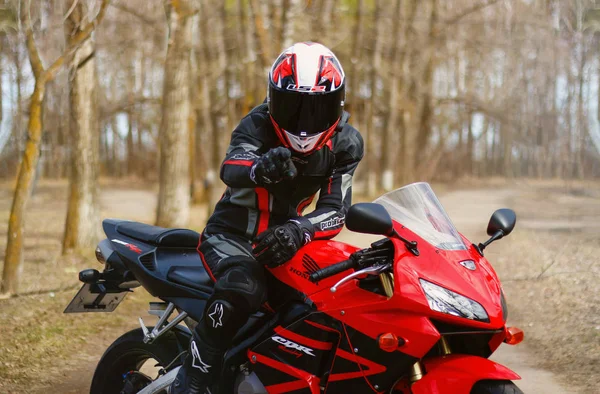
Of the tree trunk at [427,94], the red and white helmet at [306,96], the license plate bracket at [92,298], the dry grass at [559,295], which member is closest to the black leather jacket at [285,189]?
the red and white helmet at [306,96]

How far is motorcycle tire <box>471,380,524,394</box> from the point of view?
3264 millimetres

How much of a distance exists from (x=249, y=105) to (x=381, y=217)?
15.5m

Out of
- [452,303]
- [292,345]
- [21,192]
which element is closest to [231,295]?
[292,345]

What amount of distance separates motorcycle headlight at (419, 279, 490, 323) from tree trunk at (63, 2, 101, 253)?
392 inches

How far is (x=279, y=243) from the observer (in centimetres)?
375

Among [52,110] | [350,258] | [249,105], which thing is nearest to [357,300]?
[350,258]

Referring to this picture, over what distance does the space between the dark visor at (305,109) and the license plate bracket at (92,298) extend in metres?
1.72

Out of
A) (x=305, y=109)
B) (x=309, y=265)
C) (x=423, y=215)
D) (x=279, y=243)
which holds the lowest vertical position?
(x=309, y=265)

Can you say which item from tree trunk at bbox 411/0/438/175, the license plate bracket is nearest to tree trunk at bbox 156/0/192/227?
the license plate bracket

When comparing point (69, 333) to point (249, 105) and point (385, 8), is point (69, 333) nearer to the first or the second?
point (249, 105)

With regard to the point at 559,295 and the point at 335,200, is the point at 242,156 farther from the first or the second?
the point at 559,295

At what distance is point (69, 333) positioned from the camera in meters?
7.73

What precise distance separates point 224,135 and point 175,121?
14.9 meters

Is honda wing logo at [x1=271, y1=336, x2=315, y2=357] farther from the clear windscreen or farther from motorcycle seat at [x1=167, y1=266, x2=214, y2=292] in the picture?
the clear windscreen
